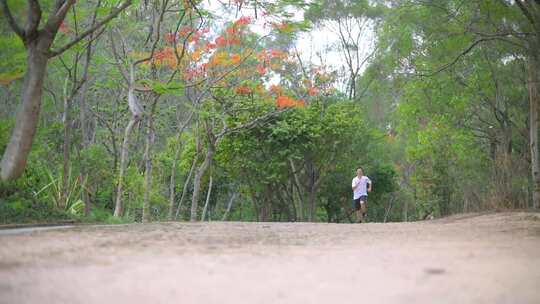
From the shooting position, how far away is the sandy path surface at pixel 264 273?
3023mm

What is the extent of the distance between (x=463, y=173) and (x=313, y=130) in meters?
5.92

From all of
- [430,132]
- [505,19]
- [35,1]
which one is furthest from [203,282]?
[430,132]

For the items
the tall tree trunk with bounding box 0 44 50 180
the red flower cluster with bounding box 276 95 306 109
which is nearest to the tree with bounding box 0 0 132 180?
the tall tree trunk with bounding box 0 44 50 180

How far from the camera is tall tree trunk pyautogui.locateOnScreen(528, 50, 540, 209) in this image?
47.0ft

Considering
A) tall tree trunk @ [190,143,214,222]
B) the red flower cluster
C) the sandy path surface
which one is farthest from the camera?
the red flower cluster

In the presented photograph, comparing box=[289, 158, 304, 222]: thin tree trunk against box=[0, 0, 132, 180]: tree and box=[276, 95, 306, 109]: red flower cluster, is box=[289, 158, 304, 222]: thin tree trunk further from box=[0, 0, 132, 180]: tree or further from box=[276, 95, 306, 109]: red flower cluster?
box=[0, 0, 132, 180]: tree

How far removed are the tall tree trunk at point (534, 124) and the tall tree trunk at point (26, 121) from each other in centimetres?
1198

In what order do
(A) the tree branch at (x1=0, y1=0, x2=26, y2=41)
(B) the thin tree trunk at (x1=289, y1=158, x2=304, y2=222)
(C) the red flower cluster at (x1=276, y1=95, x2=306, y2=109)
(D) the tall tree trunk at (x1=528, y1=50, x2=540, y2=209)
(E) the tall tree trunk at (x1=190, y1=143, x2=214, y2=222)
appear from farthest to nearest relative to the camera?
(B) the thin tree trunk at (x1=289, y1=158, x2=304, y2=222) < (C) the red flower cluster at (x1=276, y1=95, x2=306, y2=109) < (E) the tall tree trunk at (x1=190, y1=143, x2=214, y2=222) < (D) the tall tree trunk at (x1=528, y1=50, x2=540, y2=209) < (A) the tree branch at (x1=0, y1=0, x2=26, y2=41)

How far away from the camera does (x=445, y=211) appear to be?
2519 centimetres

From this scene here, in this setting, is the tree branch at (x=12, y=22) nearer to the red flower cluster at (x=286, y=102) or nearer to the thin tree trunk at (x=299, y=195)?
the red flower cluster at (x=286, y=102)

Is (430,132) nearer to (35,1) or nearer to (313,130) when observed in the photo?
(313,130)

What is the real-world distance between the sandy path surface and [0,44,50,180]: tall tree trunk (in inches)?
117

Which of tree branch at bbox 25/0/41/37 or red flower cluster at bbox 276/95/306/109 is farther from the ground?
red flower cluster at bbox 276/95/306/109

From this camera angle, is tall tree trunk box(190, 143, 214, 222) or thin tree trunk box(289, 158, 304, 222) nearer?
tall tree trunk box(190, 143, 214, 222)
